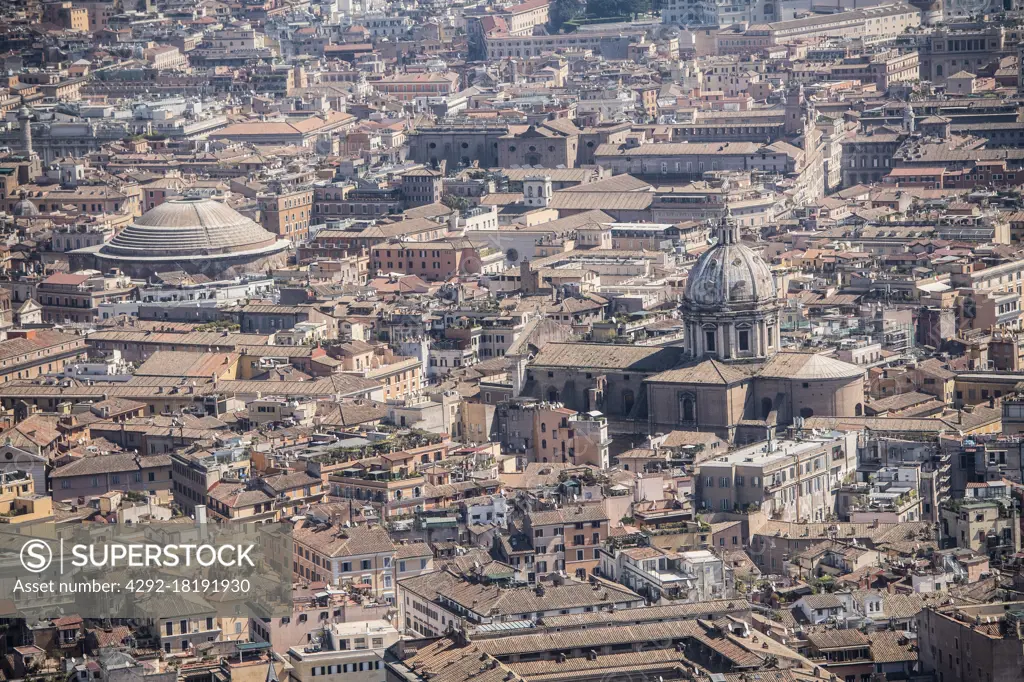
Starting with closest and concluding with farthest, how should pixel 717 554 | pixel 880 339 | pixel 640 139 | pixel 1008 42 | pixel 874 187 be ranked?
pixel 717 554
pixel 880 339
pixel 874 187
pixel 640 139
pixel 1008 42

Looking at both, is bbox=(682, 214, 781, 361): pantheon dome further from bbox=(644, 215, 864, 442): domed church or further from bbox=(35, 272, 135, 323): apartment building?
bbox=(35, 272, 135, 323): apartment building

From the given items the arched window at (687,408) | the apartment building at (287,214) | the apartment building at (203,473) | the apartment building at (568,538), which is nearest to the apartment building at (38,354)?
the apartment building at (203,473)

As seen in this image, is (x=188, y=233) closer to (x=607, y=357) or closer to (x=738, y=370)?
(x=607, y=357)

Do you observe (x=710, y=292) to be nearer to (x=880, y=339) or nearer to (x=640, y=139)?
(x=880, y=339)

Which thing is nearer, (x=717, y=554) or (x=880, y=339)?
(x=717, y=554)

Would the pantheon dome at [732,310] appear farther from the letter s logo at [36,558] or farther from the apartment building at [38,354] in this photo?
the letter s logo at [36,558]

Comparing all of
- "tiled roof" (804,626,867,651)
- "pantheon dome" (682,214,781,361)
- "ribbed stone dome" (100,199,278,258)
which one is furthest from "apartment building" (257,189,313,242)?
"tiled roof" (804,626,867,651)

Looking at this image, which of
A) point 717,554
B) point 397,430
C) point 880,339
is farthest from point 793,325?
point 717,554

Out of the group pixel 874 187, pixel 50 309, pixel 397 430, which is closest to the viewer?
pixel 397 430
